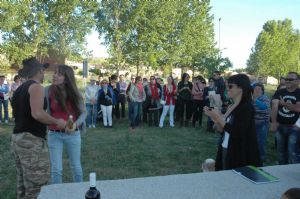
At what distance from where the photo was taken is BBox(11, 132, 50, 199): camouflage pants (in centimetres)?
328

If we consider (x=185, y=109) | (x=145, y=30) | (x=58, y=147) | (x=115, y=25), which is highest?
(x=115, y=25)

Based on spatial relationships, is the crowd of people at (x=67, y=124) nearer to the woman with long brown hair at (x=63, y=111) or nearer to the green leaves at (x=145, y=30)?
the woman with long brown hair at (x=63, y=111)

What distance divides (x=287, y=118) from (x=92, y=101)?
6802mm

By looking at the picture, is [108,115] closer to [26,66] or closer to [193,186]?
[26,66]

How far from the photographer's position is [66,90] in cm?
358

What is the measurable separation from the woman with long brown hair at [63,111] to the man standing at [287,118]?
3.32 m

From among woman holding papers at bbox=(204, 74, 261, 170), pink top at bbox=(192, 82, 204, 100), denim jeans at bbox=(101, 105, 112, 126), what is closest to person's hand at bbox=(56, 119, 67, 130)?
woman holding papers at bbox=(204, 74, 261, 170)

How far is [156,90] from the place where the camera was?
10828mm

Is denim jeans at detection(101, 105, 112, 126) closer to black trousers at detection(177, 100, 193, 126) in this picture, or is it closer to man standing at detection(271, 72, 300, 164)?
black trousers at detection(177, 100, 193, 126)

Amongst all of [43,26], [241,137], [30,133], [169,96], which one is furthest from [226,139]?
[43,26]

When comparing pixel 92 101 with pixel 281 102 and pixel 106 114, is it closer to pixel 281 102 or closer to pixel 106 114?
pixel 106 114

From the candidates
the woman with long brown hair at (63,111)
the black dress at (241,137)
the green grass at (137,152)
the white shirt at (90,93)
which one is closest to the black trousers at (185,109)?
the green grass at (137,152)

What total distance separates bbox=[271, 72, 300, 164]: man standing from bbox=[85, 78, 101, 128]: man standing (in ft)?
21.4

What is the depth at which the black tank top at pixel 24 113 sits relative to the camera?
10.5ft
